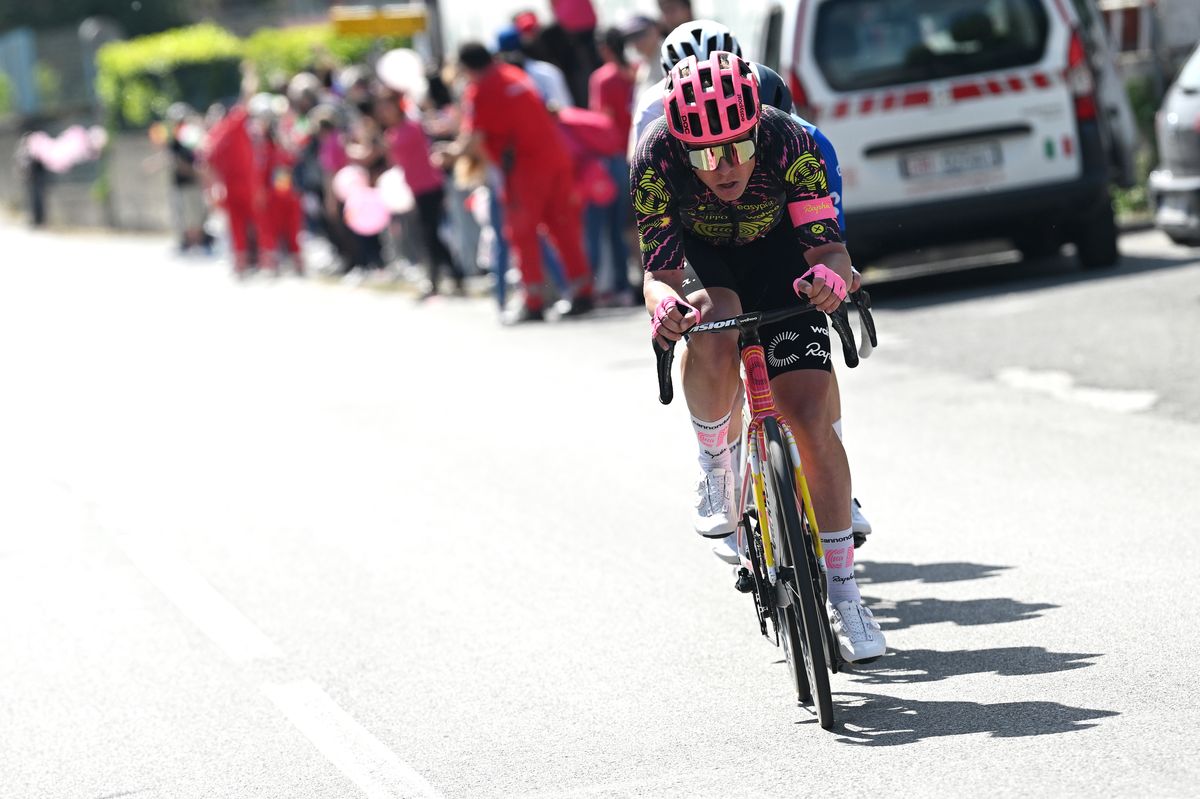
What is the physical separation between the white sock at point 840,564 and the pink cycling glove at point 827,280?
2.37ft

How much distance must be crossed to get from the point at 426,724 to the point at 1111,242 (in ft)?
30.7

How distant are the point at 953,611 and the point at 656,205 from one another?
1780mm

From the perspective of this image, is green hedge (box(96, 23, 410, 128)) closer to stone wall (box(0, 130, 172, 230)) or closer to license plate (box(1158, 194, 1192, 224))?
stone wall (box(0, 130, 172, 230))

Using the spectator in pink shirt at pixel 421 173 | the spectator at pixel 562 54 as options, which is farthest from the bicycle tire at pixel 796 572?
the spectator in pink shirt at pixel 421 173

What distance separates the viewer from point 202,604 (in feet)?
26.8

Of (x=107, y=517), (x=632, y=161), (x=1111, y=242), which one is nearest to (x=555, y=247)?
(x=1111, y=242)

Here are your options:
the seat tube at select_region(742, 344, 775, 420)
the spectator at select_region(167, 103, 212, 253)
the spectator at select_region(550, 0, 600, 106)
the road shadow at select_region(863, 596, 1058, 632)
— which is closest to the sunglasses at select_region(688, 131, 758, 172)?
the seat tube at select_region(742, 344, 775, 420)

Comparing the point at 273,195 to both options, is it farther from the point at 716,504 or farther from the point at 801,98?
the point at 716,504

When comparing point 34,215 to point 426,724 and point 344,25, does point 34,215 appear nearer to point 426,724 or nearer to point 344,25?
point 344,25

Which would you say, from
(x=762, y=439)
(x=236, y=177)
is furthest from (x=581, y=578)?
(x=236, y=177)

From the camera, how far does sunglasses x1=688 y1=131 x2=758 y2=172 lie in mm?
5777

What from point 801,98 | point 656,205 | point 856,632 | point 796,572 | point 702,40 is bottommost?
point 856,632

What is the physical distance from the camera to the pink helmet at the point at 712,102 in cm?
568

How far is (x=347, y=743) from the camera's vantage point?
610cm
